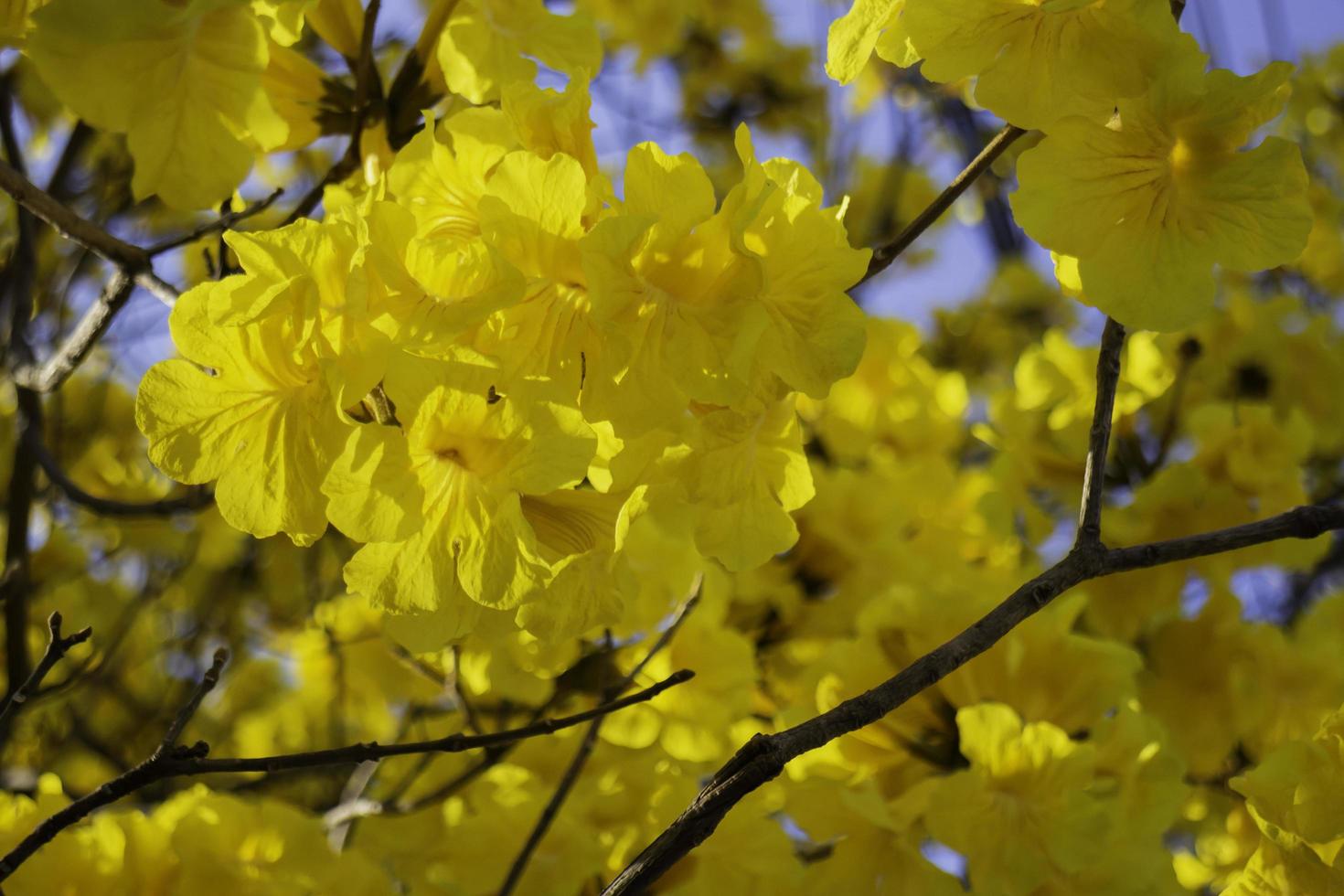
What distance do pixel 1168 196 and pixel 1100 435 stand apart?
26cm

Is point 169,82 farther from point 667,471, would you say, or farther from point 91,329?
point 667,471

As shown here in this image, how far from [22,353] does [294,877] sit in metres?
0.90

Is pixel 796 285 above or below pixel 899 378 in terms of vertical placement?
above

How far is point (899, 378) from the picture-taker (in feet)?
10.0

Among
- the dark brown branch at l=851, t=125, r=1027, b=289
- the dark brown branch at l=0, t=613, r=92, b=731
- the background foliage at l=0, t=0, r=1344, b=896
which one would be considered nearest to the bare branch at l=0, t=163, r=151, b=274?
the background foliage at l=0, t=0, r=1344, b=896

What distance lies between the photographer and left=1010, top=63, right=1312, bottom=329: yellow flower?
1231mm

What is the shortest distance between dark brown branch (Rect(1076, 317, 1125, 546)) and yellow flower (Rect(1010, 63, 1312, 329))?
0.06 m

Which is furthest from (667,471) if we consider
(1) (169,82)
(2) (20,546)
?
(2) (20,546)

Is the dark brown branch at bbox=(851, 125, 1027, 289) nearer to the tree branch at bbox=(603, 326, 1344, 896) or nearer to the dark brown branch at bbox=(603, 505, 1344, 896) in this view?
the tree branch at bbox=(603, 326, 1344, 896)

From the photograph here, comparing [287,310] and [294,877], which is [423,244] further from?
[294,877]

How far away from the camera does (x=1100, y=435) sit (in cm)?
131

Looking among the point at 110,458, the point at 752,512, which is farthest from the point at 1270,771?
the point at 110,458

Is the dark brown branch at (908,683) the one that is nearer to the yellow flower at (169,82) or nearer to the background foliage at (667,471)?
the background foliage at (667,471)

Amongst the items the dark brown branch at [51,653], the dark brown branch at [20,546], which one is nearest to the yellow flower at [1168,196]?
the dark brown branch at [51,653]
